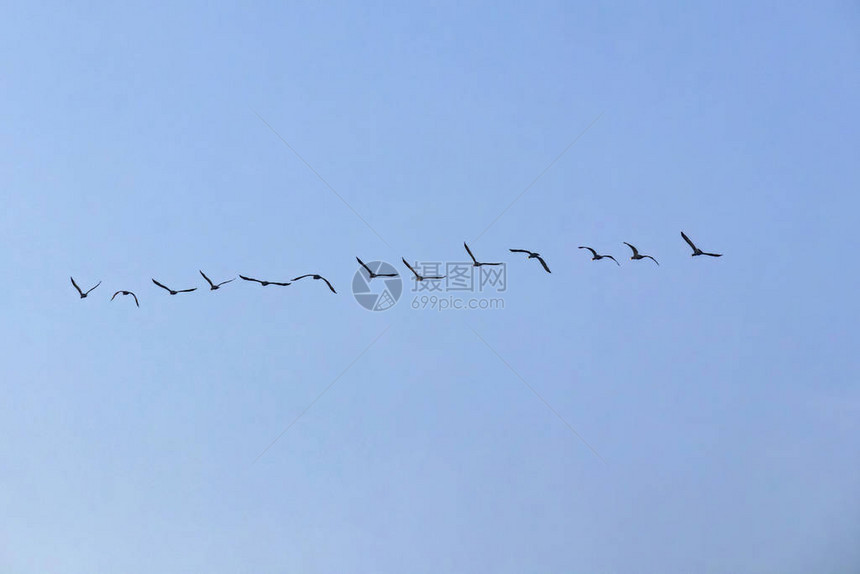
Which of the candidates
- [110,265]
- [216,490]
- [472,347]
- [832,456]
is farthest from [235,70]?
[832,456]

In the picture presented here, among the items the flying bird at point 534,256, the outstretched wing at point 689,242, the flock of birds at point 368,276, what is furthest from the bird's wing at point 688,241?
the flying bird at point 534,256

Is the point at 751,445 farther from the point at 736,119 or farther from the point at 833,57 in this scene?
the point at 833,57

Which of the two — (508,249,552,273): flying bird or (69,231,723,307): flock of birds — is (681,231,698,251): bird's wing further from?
(508,249,552,273): flying bird

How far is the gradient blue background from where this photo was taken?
2.13 metres

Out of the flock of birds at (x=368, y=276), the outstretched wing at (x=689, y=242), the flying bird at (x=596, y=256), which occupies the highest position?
the outstretched wing at (x=689, y=242)

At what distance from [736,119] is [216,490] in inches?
83.4

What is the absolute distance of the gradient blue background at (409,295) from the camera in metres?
2.13

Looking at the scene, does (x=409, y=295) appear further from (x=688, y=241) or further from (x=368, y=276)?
(x=688, y=241)

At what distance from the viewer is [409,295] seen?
215cm

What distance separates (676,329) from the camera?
7.16 feet

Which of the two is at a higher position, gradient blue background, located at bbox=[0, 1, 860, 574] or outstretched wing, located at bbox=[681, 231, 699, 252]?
outstretched wing, located at bbox=[681, 231, 699, 252]

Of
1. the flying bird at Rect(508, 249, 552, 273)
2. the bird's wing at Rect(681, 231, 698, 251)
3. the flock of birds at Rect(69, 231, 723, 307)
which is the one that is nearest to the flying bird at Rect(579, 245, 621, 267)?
the flock of birds at Rect(69, 231, 723, 307)

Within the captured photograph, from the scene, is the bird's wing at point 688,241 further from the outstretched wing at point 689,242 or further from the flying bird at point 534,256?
the flying bird at point 534,256

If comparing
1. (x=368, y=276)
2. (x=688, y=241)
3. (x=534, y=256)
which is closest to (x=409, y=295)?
(x=368, y=276)
